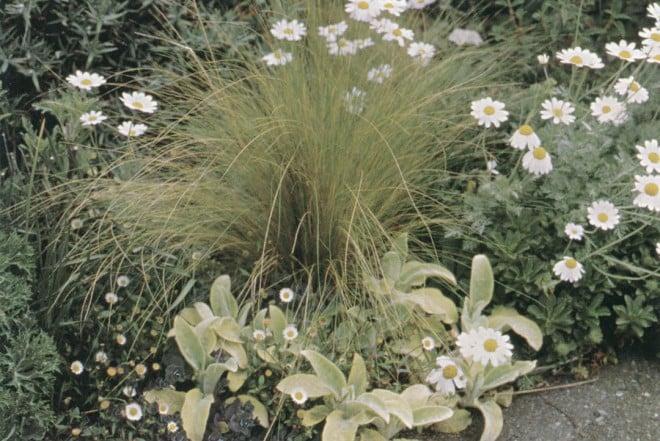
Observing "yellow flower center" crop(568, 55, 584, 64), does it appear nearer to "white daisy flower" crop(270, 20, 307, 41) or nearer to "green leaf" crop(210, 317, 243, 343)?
"white daisy flower" crop(270, 20, 307, 41)

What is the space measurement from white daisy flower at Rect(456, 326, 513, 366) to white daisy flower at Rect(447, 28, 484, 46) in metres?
1.69

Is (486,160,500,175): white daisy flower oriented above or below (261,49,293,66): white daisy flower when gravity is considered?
below

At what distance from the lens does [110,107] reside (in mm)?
4320

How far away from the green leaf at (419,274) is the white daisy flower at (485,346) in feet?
1.20

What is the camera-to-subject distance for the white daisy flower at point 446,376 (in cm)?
313

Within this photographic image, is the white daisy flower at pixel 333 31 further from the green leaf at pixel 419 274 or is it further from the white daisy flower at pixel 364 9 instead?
the green leaf at pixel 419 274

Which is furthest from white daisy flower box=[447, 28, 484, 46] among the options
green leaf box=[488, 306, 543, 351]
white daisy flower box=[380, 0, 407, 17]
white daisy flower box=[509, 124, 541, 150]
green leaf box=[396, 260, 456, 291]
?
green leaf box=[488, 306, 543, 351]

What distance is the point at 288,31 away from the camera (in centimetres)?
377

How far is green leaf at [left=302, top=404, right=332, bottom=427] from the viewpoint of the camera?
313 cm

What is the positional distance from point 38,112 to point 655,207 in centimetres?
266

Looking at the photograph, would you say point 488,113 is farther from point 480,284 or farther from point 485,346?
point 485,346

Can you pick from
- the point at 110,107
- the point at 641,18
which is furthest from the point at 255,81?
the point at 641,18

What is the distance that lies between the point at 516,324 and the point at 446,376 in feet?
1.58

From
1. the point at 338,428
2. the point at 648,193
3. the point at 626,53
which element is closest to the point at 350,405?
the point at 338,428
